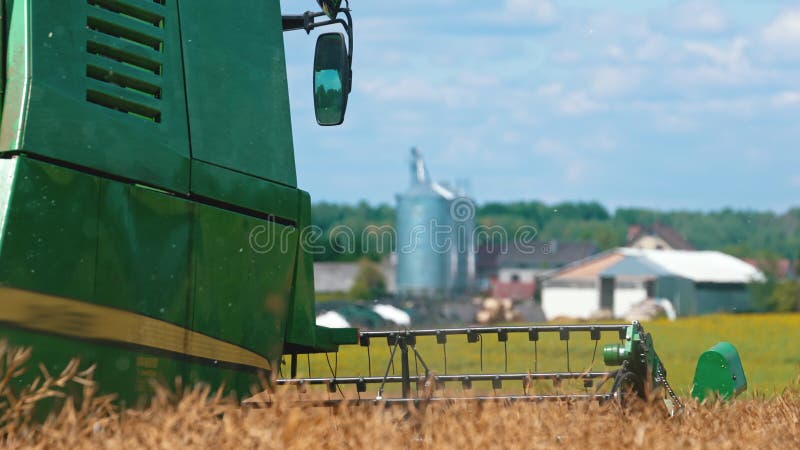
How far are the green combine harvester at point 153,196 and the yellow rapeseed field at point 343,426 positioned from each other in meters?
0.21

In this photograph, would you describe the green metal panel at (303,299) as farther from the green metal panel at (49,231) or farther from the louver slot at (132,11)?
the green metal panel at (49,231)

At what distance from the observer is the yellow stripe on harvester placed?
4.49 meters

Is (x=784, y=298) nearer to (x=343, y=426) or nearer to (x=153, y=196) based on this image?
(x=153, y=196)

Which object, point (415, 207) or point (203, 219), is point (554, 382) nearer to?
point (203, 219)

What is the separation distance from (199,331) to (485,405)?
133cm

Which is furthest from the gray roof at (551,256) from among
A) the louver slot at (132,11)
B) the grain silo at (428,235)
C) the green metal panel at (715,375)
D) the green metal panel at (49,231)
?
the green metal panel at (49,231)

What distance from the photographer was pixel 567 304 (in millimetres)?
93625

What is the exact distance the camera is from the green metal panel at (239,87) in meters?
5.52

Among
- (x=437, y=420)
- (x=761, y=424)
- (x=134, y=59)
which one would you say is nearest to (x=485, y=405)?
(x=437, y=420)

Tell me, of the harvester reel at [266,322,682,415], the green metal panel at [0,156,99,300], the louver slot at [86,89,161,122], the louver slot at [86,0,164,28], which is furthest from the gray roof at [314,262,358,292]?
the green metal panel at [0,156,99,300]

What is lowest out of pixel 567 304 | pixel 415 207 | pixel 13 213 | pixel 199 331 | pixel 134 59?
pixel 199 331

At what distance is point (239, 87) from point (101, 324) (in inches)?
58.0

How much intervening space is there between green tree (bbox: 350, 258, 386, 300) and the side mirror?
290 feet

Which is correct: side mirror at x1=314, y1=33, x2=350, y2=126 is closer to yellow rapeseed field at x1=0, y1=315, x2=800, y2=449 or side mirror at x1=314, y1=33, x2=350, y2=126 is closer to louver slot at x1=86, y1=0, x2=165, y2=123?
louver slot at x1=86, y1=0, x2=165, y2=123
